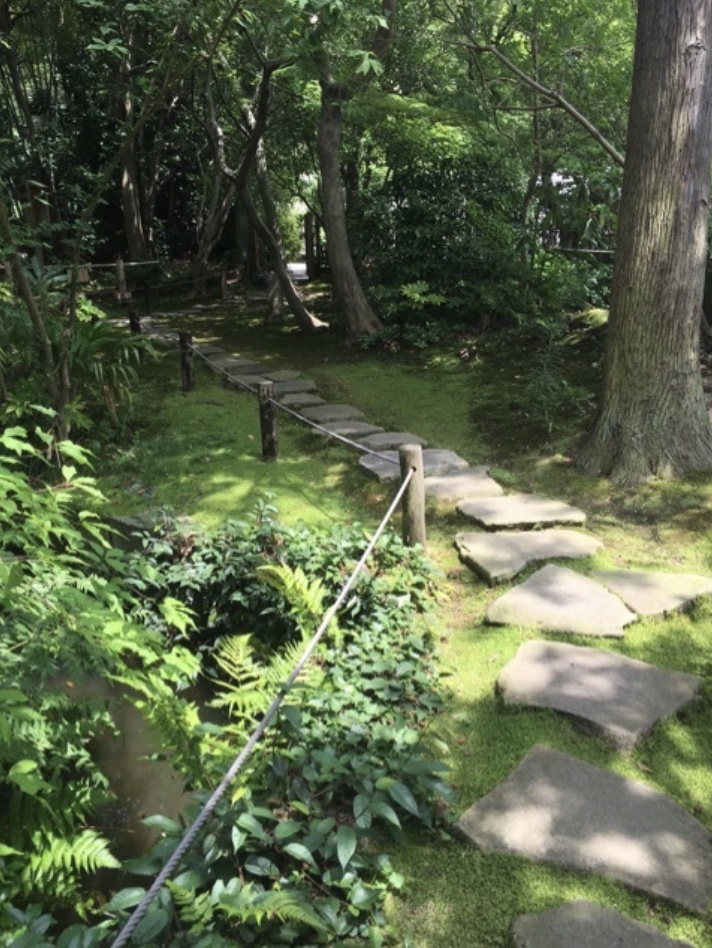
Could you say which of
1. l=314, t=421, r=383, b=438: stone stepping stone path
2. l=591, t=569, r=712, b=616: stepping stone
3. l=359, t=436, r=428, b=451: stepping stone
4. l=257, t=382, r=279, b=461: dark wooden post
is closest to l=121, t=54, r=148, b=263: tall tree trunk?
l=314, t=421, r=383, b=438: stone stepping stone path

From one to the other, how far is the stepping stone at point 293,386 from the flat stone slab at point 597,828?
5765mm

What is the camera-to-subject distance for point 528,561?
4297 mm

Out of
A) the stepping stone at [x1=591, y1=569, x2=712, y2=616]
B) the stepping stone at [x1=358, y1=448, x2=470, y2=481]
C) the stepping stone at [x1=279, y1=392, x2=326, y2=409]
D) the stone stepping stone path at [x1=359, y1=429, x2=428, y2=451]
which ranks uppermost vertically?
the stepping stone at [x1=279, y1=392, x2=326, y2=409]

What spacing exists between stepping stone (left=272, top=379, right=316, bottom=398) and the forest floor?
22cm

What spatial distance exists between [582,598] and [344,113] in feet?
25.6

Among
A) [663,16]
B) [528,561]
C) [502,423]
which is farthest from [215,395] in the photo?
[663,16]

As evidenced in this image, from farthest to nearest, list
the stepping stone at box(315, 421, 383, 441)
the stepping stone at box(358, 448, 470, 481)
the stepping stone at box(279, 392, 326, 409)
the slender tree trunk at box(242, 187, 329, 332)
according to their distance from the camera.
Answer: the slender tree trunk at box(242, 187, 329, 332) < the stepping stone at box(279, 392, 326, 409) < the stepping stone at box(315, 421, 383, 441) < the stepping stone at box(358, 448, 470, 481)

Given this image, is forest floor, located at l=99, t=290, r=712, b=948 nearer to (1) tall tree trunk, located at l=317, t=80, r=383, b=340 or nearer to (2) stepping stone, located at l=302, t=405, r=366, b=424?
(2) stepping stone, located at l=302, t=405, r=366, b=424

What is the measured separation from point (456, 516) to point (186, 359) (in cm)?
434

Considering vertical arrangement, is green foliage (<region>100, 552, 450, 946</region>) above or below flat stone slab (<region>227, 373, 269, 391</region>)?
below

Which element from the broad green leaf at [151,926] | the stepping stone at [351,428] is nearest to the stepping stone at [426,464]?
the stepping stone at [351,428]

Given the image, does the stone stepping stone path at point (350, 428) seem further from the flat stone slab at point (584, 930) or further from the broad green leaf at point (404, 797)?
the flat stone slab at point (584, 930)

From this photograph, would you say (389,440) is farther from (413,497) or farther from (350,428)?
(413,497)

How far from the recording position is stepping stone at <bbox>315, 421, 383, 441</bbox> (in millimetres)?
6578
